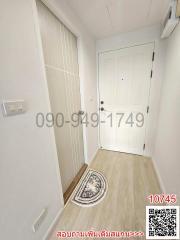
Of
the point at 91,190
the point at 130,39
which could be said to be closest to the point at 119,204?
the point at 91,190

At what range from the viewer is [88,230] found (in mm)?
1146

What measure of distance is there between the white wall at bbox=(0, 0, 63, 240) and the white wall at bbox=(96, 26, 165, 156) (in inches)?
63.3

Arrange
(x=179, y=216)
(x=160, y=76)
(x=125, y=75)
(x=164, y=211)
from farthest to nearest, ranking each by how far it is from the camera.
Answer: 1. (x=125, y=75)
2. (x=160, y=76)
3. (x=164, y=211)
4. (x=179, y=216)

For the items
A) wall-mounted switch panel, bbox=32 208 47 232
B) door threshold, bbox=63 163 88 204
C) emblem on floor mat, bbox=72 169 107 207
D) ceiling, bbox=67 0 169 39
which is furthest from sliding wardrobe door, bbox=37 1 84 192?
wall-mounted switch panel, bbox=32 208 47 232

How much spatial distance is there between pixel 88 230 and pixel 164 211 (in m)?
0.80

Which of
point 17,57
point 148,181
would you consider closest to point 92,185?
point 148,181

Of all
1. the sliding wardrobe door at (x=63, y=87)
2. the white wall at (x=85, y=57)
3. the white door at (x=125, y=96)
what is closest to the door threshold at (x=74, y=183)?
the sliding wardrobe door at (x=63, y=87)

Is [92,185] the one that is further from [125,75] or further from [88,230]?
[125,75]

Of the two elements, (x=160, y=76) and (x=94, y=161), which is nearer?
(x=160, y=76)

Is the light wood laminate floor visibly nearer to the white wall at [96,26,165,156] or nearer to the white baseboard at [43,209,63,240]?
the white baseboard at [43,209,63,240]

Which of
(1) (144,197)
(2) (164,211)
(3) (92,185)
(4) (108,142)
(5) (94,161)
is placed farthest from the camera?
(4) (108,142)

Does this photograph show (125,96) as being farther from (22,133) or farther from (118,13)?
(22,133)

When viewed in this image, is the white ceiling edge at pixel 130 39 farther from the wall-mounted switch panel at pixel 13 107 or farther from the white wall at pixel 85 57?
the wall-mounted switch panel at pixel 13 107

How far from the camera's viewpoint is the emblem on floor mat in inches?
56.4
